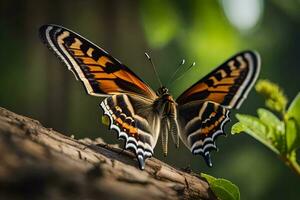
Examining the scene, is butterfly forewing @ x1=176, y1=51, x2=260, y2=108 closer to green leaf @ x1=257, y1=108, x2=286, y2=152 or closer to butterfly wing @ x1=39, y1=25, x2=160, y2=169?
butterfly wing @ x1=39, y1=25, x2=160, y2=169

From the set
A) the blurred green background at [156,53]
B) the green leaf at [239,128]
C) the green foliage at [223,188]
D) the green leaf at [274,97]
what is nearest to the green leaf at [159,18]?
the blurred green background at [156,53]

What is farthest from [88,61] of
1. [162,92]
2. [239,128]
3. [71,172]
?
[71,172]

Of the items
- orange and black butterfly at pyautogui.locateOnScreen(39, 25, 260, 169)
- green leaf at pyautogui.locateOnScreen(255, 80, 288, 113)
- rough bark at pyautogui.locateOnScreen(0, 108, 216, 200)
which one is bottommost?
rough bark at pyautogui.locateOnScreen(0, 108, 216, 200)

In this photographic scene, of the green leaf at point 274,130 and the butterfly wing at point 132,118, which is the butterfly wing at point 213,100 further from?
the green leaf at point 274,130

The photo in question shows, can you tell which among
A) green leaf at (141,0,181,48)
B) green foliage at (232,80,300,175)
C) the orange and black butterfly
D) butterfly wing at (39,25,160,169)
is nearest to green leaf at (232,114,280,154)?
green foliage at (232,80,300,175)

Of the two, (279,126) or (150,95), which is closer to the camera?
(279,126)

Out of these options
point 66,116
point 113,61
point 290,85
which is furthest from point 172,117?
point 290,85

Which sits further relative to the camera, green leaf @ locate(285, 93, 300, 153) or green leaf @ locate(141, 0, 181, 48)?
green leaf @ locate(141, 0, 181, 48)

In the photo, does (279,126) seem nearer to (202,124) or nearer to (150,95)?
(202,124)
